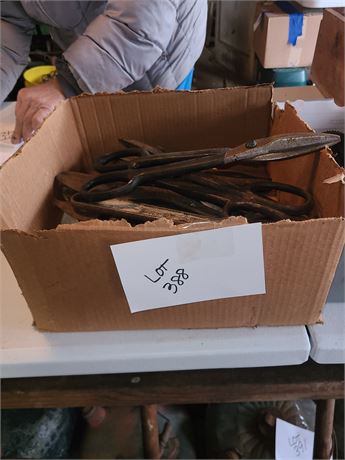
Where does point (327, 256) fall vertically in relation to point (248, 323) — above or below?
above

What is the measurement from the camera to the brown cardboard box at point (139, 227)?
0.39 metres

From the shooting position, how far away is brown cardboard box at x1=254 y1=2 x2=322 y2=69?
1.66 metres

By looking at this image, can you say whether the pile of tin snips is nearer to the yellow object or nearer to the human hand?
the human hand

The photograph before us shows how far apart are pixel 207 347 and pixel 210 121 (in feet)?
1.16

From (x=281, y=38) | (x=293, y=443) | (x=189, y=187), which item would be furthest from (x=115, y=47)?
(x=281, y=38)

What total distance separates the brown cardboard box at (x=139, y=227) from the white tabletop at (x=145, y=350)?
12 mm

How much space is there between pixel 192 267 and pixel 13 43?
2.89ft

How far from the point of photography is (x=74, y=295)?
1.46 feet

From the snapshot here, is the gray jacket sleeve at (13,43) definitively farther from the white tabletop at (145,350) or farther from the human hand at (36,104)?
the white tabletop at (145,350)

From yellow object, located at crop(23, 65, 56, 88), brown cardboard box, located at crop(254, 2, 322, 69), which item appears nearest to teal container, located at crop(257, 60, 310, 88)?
brown cardboard box, located at crop(254, 2, 322, 69)

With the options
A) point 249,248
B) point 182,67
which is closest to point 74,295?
point 249,248

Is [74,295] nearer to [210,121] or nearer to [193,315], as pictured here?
[193,315]

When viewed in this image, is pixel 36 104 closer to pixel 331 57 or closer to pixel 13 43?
pixel 13 43

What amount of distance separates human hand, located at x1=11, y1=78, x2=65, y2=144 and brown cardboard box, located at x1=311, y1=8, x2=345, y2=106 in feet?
1.97
